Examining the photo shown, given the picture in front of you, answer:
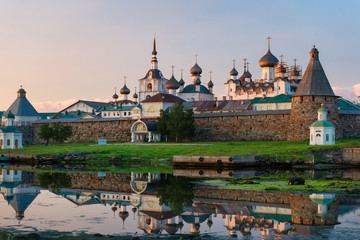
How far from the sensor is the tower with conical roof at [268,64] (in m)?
59.2

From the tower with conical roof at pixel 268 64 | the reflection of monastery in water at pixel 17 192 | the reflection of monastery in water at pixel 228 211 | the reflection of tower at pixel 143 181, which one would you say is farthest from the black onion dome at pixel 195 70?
the reflection of monastery in water at pixel 228 211

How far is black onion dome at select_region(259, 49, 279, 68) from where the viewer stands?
194 feet

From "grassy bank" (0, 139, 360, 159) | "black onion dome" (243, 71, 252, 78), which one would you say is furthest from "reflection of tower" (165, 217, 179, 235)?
"black onion dome" (243, 71, 252, 78)

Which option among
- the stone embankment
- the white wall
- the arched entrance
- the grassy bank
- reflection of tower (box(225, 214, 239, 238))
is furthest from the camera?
the arched entrance

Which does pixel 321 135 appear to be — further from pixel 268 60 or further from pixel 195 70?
pixel 195 70

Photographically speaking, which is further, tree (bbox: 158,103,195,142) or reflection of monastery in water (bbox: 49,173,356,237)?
tree (bbox: 158,103,195,142)

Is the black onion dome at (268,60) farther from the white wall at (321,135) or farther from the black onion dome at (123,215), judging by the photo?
the black onion dome at (123,215)

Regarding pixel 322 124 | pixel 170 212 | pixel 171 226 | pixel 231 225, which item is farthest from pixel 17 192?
pixel 322 124

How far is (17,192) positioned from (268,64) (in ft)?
157

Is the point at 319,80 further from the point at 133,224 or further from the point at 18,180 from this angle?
the point at 133,224

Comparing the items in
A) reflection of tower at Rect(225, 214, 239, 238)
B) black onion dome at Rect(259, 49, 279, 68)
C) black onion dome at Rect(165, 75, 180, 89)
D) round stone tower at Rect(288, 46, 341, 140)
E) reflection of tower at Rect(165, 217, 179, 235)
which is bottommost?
reflection of tower at Rect(165, 217, 179, 235)

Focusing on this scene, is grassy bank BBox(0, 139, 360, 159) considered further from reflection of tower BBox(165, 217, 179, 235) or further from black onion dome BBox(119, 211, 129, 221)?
reflection of tower BBox(165, 217, 179, 235)

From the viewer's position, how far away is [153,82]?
222 ft

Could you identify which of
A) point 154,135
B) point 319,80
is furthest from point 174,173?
point 154,135
